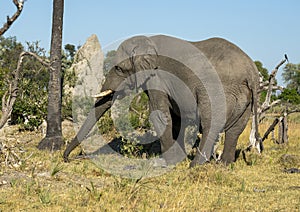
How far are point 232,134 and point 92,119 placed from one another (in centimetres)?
256

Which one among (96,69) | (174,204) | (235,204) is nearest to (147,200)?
(174,204)

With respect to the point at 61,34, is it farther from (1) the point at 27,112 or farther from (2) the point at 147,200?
(2) the point at 147,200

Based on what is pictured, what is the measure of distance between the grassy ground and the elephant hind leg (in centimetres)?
22

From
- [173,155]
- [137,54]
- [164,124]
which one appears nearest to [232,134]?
[173,155]

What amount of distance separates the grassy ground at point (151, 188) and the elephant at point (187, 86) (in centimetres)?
59

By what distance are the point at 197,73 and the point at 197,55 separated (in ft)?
1.12

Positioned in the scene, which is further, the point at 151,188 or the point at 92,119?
the point at 92,119

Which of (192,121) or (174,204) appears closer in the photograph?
(174,204)

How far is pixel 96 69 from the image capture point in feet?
51.2

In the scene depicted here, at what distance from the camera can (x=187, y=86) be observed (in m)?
8.43

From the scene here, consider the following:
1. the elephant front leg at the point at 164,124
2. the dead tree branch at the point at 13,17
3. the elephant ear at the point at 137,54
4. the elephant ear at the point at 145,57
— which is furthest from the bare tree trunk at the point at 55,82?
the dead tree branch at the point at 13,17

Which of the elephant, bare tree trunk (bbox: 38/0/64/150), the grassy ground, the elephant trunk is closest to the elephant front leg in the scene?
the elephant

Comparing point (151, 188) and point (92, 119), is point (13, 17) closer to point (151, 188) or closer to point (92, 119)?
point (151, 188)

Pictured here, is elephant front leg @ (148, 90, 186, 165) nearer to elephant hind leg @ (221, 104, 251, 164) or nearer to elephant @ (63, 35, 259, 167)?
elephant @ (63, 35, 259, 167)
